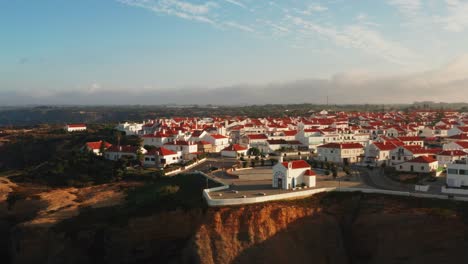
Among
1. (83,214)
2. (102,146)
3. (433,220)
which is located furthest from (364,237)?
(102,146)

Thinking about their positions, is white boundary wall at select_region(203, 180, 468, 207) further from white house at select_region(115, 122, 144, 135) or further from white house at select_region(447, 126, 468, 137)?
white house at select_region(447, 126, 468, 137)

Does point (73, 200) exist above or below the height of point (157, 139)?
A: below

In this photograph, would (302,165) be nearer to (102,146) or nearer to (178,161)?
(178,161)

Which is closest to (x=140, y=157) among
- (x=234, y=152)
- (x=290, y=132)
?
(x=234, y=152)

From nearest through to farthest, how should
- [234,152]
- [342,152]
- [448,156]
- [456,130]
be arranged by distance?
[448,156]
[342,152]
[234,152]
[456,130]

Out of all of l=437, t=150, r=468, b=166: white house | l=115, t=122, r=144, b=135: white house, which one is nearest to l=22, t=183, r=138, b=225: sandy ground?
l=437, t=150, r=468, b=166: white house

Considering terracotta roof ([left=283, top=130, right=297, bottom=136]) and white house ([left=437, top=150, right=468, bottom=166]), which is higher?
terracotta roof ([left=283, top=130, right=297, bottom=136])

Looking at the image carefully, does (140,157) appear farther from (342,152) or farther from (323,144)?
(323,144)
